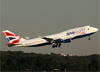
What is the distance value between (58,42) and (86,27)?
766 cm

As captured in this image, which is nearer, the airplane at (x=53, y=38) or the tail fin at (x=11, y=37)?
the airplane at (x=53, y=38)

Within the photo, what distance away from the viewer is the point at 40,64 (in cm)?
7875

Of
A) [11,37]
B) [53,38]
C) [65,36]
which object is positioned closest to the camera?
[65,36]

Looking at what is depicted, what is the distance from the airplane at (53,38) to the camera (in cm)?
7094

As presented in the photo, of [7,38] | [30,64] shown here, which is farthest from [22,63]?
[7,38]

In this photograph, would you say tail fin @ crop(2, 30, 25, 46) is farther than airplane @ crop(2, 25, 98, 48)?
Yes

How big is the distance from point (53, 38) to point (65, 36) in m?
3.47

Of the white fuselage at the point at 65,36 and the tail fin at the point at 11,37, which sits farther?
the tail fin at the point at 11,37

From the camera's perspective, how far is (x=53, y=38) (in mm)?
74375

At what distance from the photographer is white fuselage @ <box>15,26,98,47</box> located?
232ft

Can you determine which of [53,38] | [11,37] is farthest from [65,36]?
[11,37]

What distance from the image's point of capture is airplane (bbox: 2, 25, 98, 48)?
70.9 m

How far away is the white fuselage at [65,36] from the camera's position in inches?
2785

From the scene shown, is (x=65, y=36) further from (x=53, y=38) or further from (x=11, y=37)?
(x=11, y=37)
